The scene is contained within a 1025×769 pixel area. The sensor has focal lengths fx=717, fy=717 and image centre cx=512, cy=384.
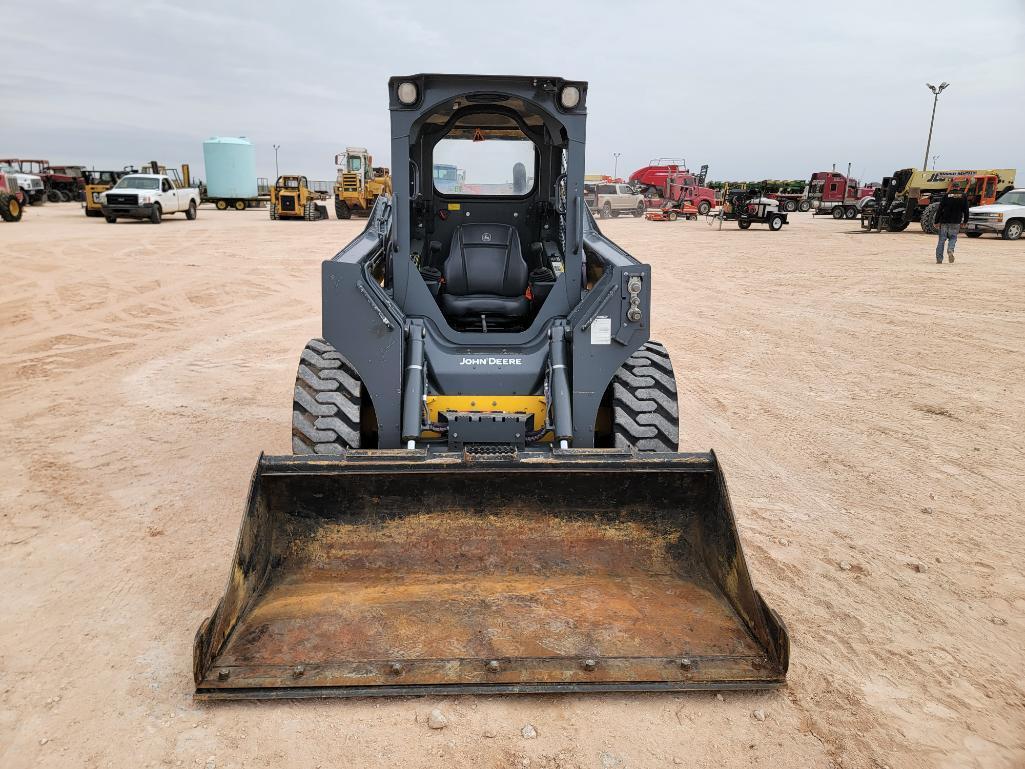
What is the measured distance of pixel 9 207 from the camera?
76.2 feet

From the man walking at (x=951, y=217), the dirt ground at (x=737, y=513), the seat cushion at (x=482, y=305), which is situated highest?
the man walking at (x=951, y=217)

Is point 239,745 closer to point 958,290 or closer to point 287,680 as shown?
point 287,680

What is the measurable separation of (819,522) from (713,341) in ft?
16.9

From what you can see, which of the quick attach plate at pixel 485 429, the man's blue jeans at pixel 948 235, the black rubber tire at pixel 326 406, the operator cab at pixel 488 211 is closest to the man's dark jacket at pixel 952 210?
the man's blue jeans at pixel 948 235

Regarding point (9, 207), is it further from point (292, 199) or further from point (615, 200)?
point (615, 200)

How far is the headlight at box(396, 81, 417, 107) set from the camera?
408 centimetres

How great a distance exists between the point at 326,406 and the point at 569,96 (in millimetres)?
2244

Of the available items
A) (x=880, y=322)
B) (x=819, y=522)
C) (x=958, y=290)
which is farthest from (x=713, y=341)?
(x=958, y=290)

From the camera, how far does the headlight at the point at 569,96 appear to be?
13.6ft

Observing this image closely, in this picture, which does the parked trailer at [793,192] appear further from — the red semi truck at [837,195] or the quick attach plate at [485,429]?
the quick attach plate at [485,429]

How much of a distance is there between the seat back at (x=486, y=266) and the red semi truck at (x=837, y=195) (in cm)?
3712

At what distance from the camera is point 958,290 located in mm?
12703

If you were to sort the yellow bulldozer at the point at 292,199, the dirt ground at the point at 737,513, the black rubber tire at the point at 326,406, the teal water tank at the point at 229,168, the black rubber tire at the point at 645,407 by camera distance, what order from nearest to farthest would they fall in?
the dirt ground at the point at 737,513 → the black rubber tire at the point at 326,406 → the black rubber tire at the point at 645,407 → the yellow bulldozer at the point at 292,199 → the teal water tank at the point at 229,168

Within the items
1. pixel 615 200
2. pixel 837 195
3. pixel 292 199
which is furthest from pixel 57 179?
pixel 837 195
